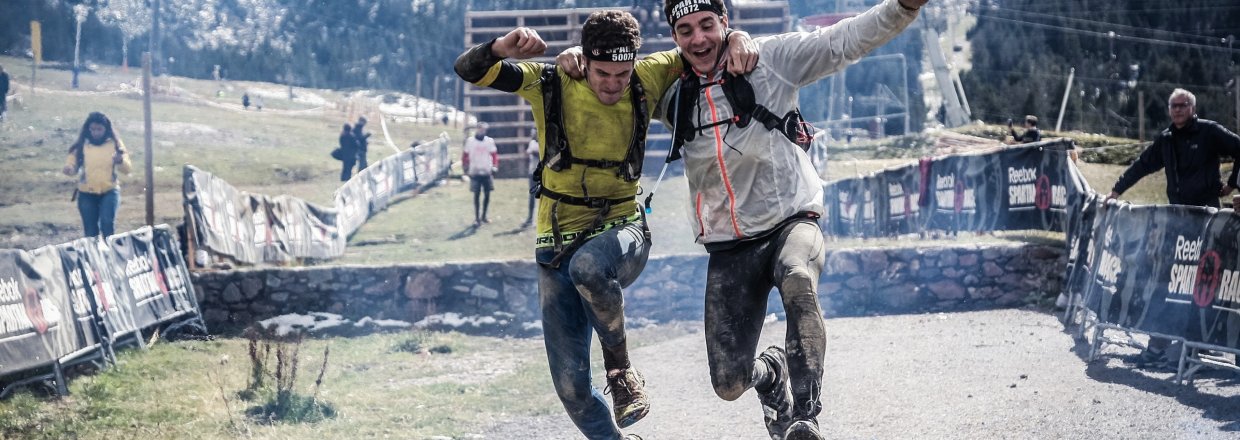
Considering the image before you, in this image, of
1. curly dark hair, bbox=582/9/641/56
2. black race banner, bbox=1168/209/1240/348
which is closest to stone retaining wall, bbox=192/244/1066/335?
black race banner, bbox=1168/209/1240/348

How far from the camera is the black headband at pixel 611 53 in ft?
17.0

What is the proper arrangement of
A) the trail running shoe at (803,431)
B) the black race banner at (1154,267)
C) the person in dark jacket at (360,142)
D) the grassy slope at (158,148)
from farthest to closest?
the person in dark jacket at (360,142) → the grassy slope at (158,148) → the black race banner at (1154,267) → the trail running shoe at (803,431)

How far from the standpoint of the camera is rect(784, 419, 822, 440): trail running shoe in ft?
15.6

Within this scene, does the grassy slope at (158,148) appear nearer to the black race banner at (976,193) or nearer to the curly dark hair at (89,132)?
the curly dark hair at (89,132)

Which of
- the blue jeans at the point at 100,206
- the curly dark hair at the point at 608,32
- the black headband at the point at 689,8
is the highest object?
the black headband at the point at 689,8

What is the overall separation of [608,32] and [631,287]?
902 cm

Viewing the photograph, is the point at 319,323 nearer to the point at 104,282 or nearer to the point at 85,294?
the point at 104,282

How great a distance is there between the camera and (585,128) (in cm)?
534

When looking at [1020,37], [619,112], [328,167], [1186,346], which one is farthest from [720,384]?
[328,167]

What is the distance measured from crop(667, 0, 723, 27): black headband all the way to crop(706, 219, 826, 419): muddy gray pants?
1.02 m

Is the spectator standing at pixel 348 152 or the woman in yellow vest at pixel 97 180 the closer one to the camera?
the woman in yellow vest at pixel 97 180

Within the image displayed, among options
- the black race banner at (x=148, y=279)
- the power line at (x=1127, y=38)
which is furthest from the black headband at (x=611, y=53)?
the power line at (x=1127, y=38)

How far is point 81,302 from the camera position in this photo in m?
9.81

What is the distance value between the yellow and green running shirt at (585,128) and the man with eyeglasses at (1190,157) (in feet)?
19.5
